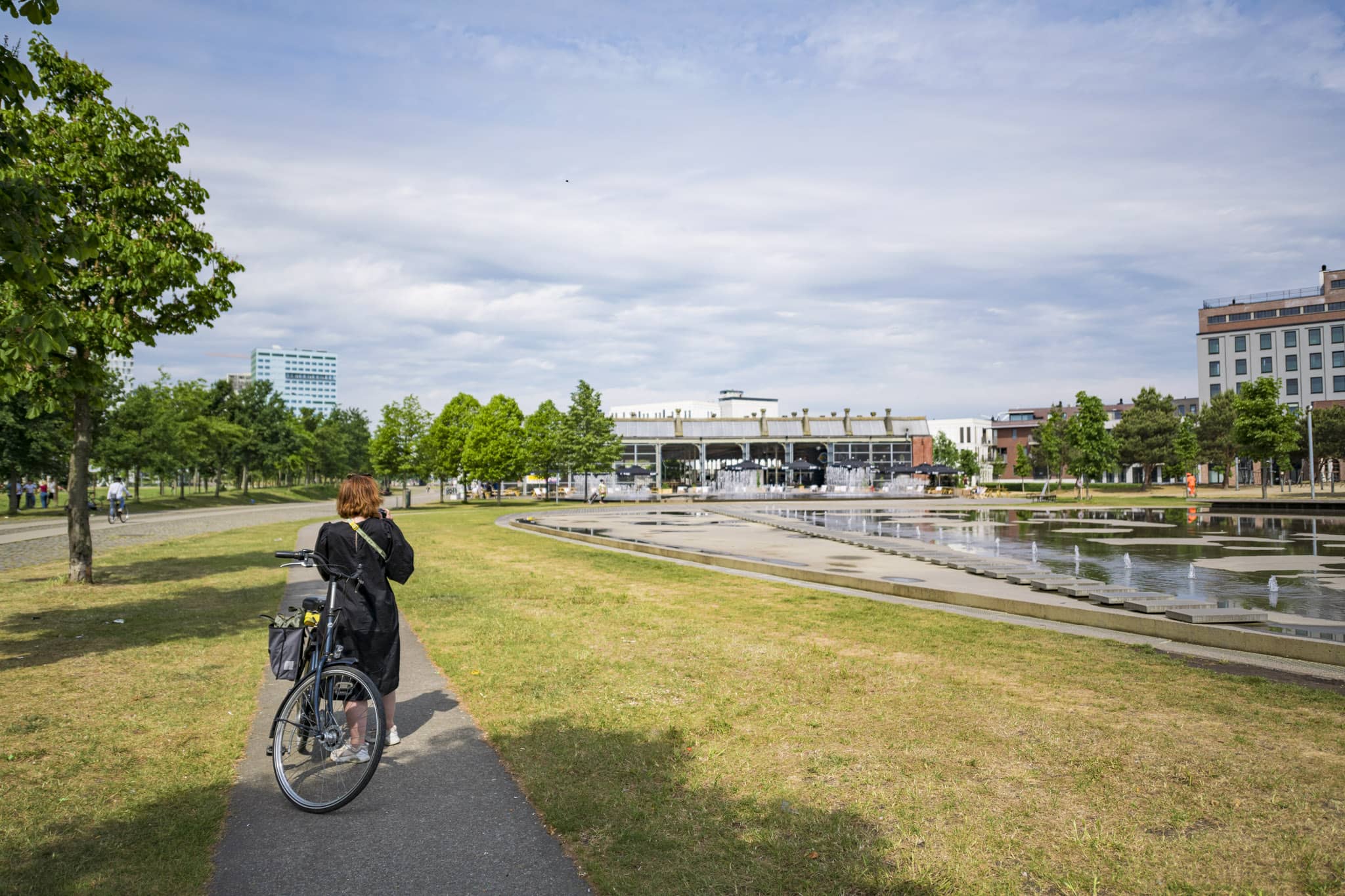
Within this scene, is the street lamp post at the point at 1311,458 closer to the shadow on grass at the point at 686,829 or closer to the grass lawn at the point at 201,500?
the shadow on grass at the point at 686,829

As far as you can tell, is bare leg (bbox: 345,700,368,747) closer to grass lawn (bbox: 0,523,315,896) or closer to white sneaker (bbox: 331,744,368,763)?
white sneaker (bbox: 331,744,368,763)

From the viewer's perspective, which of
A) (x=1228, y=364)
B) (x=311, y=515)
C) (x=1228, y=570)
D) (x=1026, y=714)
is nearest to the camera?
(x=1026, y=714)

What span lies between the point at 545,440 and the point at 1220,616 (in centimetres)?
5474

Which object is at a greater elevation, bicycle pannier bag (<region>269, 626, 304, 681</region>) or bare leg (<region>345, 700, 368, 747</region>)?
bicycle pannier bag (<region>269, 626, 304, 681</region>)

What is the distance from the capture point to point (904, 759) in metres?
5.78

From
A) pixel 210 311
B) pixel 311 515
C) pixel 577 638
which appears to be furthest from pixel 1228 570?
pixel 311 515

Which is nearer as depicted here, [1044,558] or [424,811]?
[424,811]

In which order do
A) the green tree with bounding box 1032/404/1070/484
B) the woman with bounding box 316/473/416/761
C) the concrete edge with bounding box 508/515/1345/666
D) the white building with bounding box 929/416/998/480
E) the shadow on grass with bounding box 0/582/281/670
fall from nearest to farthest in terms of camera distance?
the woman with bounding box 316/473/416/761, the concrete edge with bounding box 508/515/1345/666, the shadow on grass with bounding box 0/582/281/670, the green tree with bounding box 1032/404/1070/484, the white building with bounding box 929/416/998/480

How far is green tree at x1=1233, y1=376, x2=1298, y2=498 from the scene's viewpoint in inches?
1890

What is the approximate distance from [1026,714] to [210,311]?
14.3 meters

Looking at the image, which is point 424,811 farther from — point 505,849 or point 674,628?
point 674,628

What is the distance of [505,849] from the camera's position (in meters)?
4.50

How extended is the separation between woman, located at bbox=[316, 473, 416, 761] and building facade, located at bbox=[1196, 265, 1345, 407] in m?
105

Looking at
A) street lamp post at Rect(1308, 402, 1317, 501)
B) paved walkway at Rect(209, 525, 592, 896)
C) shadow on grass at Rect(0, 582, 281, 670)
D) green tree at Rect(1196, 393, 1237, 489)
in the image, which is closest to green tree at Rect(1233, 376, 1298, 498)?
street lamp post at Rect(1308, 402, 1317, 501)
